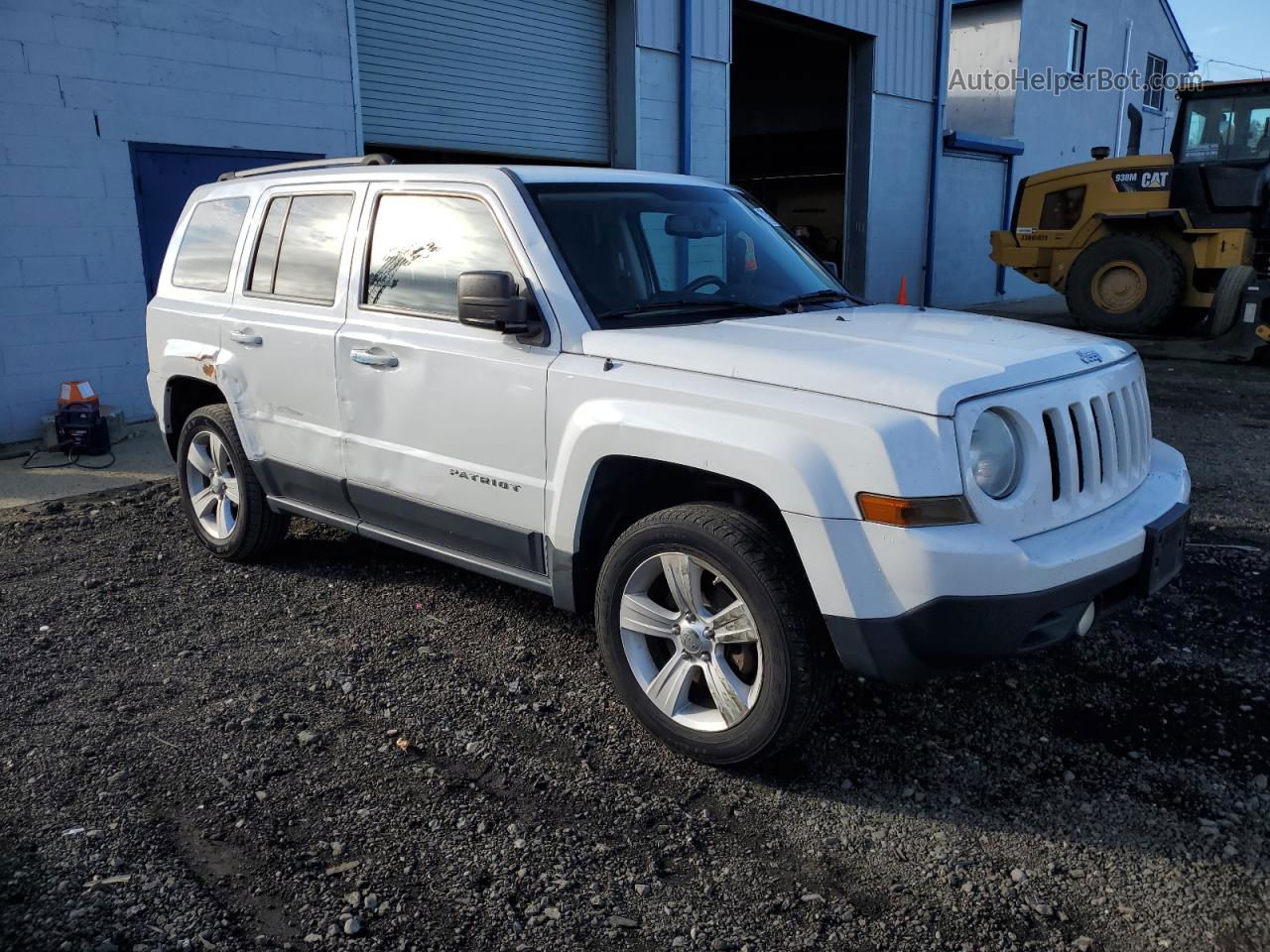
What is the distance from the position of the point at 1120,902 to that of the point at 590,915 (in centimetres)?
Answer: 138

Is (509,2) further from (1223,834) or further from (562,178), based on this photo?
(1223,834)

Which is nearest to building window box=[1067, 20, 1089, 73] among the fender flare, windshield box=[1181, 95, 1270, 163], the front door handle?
windshield box=[1181, 95, 1270, 163]

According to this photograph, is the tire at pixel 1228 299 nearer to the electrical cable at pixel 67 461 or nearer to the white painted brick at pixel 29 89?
the electrical cable at pixel 67 461

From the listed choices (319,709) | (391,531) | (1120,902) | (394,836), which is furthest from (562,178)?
(1120,902)

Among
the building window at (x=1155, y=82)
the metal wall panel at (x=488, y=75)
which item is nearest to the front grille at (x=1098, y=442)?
Answer: the metal wall panel at (x=488, y=75)

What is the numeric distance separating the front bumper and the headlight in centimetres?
17

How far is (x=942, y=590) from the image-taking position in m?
2.92

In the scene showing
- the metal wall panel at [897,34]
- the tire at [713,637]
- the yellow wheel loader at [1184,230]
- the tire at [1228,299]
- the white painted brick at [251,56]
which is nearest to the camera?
the tire at [713,637]

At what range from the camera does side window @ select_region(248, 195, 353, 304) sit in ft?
15.2

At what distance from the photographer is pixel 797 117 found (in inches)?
929

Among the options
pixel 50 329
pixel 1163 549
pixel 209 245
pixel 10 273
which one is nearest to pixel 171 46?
pixel 10 273

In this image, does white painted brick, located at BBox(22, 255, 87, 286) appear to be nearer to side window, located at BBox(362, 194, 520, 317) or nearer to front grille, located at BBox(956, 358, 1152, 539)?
side window, located at BBox(362, 194, 520, 317)

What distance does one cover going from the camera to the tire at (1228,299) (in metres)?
12.4

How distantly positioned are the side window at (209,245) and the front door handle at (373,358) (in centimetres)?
128
